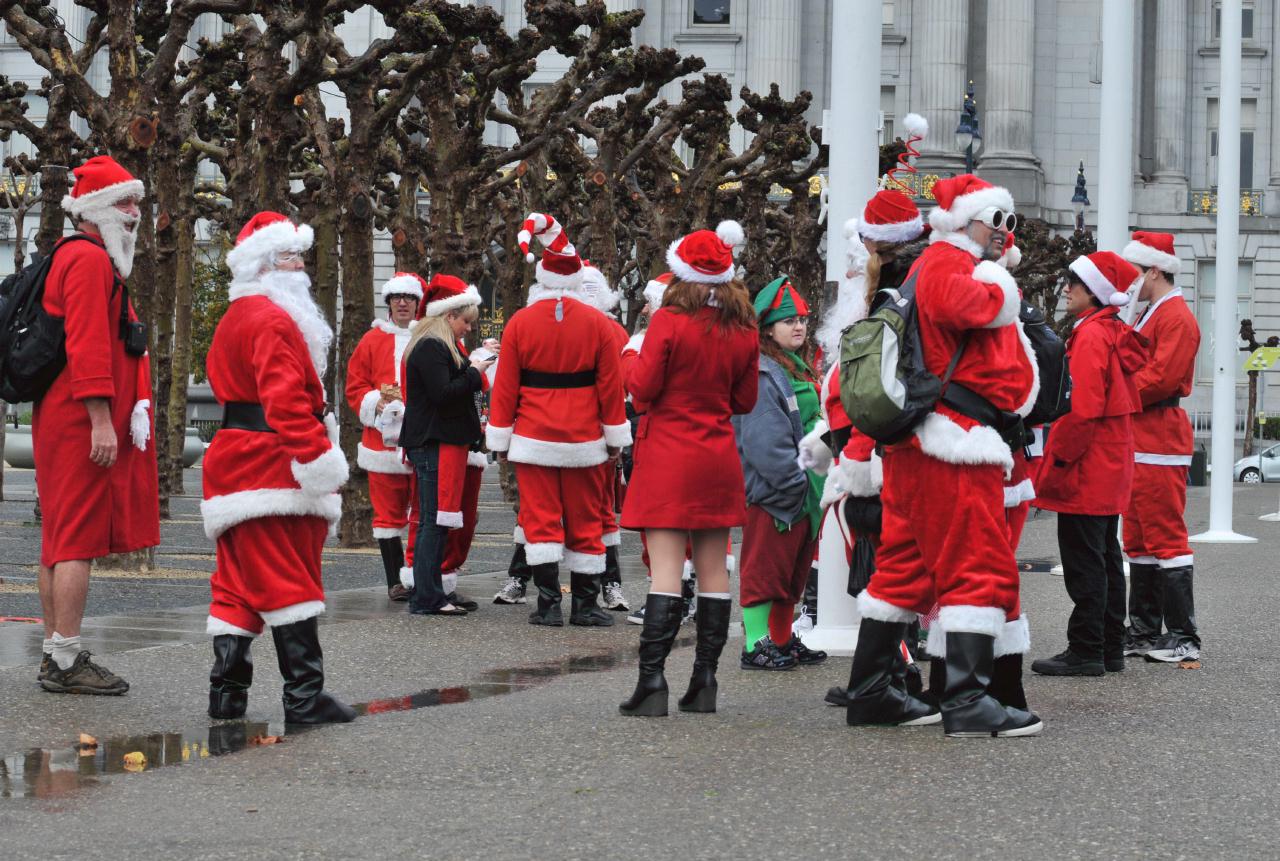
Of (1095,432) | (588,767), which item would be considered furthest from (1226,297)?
(588,767)

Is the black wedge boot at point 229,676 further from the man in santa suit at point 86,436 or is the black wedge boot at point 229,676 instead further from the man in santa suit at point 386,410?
the man in santa suit at point 386,410

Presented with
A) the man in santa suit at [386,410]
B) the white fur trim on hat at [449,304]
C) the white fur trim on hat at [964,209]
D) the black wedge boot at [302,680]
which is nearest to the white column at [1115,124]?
the man in santa suit at [386,410]

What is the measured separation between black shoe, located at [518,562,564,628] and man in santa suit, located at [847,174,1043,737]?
4.06 m

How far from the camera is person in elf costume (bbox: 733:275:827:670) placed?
31.8 ft

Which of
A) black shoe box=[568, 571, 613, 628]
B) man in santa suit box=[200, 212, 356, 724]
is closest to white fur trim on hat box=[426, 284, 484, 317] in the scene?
black shoe box=[568, 571, 613, 628]

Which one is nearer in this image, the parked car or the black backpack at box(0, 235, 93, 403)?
the black backpack at box(0, 235, 93, 403)

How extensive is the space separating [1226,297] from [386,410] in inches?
511

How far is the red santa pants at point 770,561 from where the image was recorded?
31.7 ft

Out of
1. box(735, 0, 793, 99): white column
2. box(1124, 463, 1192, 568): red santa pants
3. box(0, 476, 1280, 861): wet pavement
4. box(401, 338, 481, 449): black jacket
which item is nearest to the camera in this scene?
box(0, 476, 1280, 861): wet pavement

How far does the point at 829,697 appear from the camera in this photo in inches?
334

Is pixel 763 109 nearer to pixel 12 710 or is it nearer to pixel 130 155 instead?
pixel 130 155

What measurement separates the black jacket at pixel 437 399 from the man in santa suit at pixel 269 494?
3.93m

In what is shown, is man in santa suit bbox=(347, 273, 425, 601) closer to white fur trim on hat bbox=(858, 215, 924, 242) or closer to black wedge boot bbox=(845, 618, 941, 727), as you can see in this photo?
white fur trim on hat bbox=(858, 215, 924, 242)

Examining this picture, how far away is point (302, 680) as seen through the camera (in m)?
7.80
